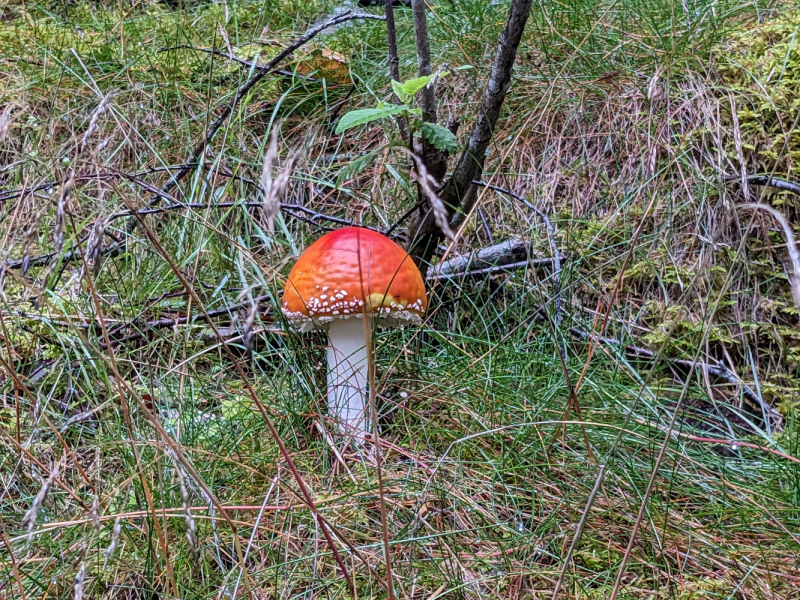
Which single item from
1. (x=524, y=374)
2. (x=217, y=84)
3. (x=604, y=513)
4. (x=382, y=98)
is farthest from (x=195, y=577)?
(x=217, y=84)

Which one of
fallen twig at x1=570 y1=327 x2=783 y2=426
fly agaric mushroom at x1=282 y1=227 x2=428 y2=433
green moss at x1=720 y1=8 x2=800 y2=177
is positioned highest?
green moss at x1=720 y1=8 x2=800 y2=177

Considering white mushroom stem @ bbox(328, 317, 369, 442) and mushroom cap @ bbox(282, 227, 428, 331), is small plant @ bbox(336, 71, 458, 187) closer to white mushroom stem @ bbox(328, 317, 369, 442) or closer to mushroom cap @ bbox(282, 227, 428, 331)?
→ mushroom cap @ bbox(282, 227, 428, 331)

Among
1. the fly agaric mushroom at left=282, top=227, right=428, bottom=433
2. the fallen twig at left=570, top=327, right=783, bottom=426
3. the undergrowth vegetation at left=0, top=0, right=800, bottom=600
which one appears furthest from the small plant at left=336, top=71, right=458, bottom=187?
the fallen twig at left=570, top=327, right=783, bottom=426

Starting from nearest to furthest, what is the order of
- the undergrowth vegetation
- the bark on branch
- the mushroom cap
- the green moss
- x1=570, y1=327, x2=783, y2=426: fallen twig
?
the undergrowth vegetation < the mushroom cap < the bark on branch < x1=570, y1=327, x2=783, y2=426: fallen twig < the green moss

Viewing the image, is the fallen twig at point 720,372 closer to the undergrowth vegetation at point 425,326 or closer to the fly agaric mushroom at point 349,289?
the undergrowth vegetation at point 425,326

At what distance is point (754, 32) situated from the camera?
290cm

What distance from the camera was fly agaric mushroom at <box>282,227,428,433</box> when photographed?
1837mm

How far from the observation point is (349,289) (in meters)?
1.83

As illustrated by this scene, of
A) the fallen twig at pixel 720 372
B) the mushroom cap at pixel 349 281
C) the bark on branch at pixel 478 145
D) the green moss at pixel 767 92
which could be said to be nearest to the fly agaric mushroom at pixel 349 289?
the mushroom cap at pixel 349 281

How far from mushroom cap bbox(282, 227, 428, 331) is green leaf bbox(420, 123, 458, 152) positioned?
1.08ft

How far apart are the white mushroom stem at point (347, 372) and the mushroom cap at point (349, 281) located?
142 millimetres

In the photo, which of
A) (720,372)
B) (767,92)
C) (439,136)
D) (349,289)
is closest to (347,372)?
(349,289)

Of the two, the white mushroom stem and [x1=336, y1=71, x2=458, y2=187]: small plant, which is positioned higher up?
[x1=336, y1=71, x2=458, y2=187]: small plant

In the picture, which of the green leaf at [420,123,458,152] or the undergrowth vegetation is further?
the green leaf at [420,123,458,152]
